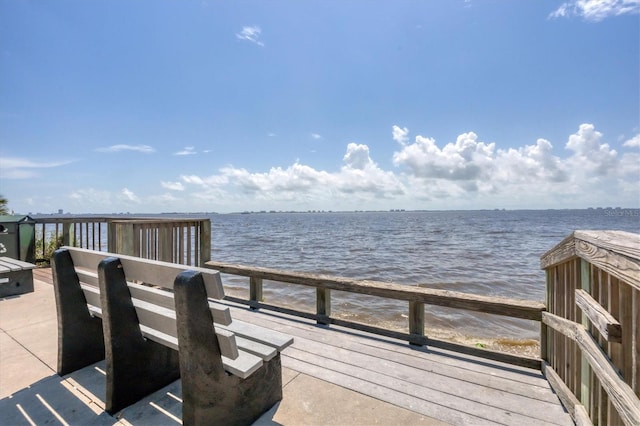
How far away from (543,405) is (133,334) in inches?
109

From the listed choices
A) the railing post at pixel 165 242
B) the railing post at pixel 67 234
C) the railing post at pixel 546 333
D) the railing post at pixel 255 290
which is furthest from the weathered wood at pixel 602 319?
the railing post at pixel 67 234

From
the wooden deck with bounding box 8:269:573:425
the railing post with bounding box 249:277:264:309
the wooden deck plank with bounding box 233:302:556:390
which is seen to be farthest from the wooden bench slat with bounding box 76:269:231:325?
the railing post with bounding box 249:277:264:309

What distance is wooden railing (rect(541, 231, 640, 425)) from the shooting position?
44.9 inches

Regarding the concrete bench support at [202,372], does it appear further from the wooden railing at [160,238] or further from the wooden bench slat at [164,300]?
the wooden railing at [160,238]

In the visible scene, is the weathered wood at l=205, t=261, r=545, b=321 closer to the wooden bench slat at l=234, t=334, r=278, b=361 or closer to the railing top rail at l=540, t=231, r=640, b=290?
the railing top rail at l=540, t=231, r=640, b=290

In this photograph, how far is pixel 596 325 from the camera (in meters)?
1.40

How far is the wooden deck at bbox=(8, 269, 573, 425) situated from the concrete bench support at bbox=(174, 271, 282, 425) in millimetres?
430

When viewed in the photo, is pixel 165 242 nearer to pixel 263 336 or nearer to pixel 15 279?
pixel 15 279

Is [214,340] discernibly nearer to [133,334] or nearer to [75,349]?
[133,334]

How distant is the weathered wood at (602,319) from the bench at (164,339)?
1.60 metres

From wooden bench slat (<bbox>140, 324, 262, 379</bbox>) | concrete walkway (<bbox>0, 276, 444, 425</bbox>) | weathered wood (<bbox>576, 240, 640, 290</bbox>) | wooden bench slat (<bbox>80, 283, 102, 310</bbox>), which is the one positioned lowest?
concrete walkway (<bbox>0, 276, 444, 425</bbox>)

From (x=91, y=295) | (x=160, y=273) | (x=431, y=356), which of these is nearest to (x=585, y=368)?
(x=431, y=356)

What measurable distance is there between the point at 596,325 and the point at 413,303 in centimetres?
166

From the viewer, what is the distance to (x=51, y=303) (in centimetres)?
388
